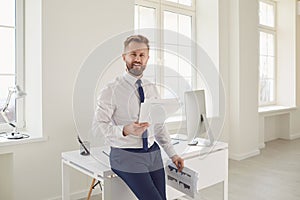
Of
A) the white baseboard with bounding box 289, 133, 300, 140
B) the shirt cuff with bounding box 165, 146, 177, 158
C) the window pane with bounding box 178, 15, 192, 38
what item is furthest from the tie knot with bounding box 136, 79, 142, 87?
the white baseboard with bounding box 289, 133, 300, 140

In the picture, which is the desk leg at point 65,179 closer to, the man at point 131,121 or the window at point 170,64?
the man at point 131,121

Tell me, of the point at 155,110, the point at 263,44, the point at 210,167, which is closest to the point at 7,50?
the point at 155,110

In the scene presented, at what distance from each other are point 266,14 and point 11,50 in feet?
15.4

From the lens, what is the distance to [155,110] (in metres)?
1.46

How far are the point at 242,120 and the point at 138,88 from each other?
3.21 metres

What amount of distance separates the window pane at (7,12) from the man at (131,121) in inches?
68.8

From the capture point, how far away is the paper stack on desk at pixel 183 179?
174 centimetres

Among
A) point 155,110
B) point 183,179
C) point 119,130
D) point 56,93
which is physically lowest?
point 183,179

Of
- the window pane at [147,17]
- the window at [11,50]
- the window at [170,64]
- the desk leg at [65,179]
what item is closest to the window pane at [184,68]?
the window at [170,64]

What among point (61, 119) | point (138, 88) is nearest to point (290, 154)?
point (61, 119)

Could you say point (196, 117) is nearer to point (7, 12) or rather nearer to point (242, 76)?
point (7, 12)

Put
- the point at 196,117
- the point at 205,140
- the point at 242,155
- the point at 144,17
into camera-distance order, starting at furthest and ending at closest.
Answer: the point at 242,155
the point at 144,17
the point at 205,140
the point at 196,117

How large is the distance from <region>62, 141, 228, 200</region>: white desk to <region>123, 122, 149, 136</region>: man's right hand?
350 millimetres

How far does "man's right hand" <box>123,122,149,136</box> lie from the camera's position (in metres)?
1.46
